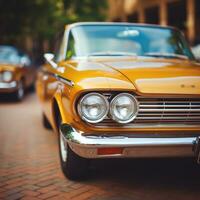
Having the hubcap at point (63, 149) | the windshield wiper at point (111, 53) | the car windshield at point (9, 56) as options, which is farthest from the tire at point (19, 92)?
the hubcap at point (63, 149)

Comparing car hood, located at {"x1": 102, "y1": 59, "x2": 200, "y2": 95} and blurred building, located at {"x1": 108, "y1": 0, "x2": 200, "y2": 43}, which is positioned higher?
car hood, located at {"x1": 102, "y1": 59, "x2": 200, "y2": 95}

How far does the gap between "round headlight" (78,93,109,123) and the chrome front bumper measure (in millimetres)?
158

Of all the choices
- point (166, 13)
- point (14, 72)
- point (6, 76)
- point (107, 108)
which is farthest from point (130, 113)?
point (166, 13)

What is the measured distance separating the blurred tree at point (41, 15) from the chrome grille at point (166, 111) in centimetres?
1366

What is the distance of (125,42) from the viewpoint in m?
5.58

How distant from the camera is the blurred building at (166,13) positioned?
2002 centimetres

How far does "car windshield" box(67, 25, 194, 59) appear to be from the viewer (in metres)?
5.45

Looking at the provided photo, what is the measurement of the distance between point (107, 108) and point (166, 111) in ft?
1.67

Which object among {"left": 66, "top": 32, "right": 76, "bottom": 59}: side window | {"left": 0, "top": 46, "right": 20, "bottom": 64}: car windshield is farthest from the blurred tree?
{"left": 66, "top": 32, "right": 76, "bottom": 59}: side window

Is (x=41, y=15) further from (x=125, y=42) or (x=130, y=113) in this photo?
(x=130, y=113)

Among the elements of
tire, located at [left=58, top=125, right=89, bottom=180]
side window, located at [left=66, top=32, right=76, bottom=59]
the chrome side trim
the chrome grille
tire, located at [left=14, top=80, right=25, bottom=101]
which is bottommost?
tire, located at [left=14, top=80, right=25, bottom=101]

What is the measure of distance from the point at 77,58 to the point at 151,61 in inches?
32.7

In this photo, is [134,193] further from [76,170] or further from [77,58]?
[77,58]

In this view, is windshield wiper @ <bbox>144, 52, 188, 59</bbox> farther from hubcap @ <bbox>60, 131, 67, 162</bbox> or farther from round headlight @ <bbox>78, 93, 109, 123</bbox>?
round headlight @ <bbox>78, 93, 109, 123</bbox>
